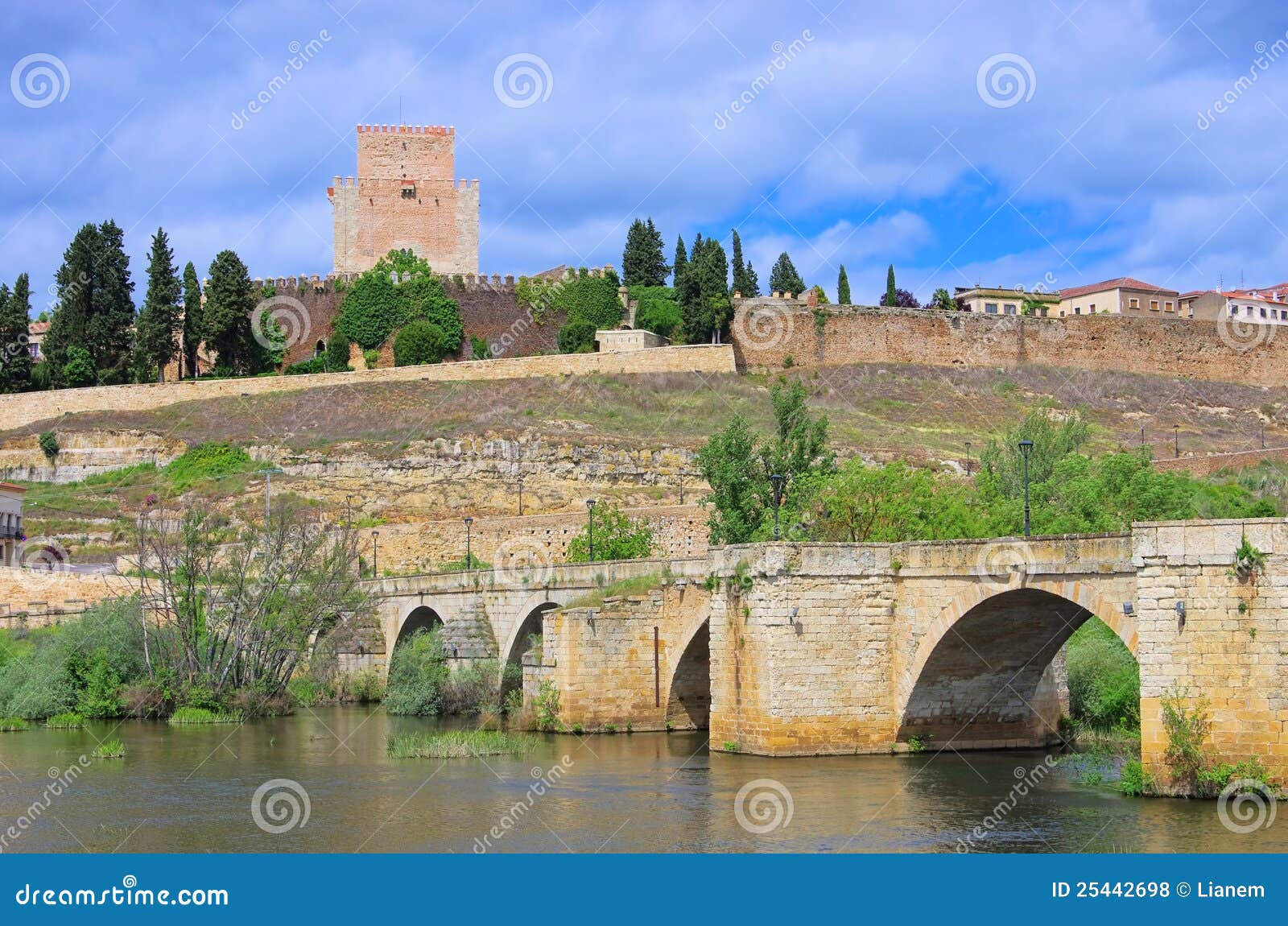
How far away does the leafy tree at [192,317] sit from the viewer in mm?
70062

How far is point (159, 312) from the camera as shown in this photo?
68.7m

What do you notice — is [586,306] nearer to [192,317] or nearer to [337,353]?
[337,353]

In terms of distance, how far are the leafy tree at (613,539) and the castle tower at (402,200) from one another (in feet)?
103

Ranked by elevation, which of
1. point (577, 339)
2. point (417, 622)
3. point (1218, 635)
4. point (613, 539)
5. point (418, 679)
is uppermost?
point (577, 339)

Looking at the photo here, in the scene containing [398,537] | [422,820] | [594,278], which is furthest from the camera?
[594,278]

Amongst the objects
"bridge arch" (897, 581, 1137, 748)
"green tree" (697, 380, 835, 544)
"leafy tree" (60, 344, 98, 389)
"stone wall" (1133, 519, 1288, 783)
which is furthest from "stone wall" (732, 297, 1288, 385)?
"stone wall" (1133, 519, 1288, 783)

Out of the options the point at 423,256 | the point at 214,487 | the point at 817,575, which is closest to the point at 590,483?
the point at 214,487

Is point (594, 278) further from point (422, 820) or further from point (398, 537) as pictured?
point (422, 820)

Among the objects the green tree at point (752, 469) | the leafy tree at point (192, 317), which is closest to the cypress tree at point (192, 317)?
the leafy tree at point (192, 317)

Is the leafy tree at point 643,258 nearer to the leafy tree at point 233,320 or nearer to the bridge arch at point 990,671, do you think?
the leafy tree at point 233,320

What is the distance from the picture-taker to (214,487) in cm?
5934

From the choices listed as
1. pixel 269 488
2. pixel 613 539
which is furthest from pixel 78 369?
pixel 613 539

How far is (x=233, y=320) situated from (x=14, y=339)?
10509 mm

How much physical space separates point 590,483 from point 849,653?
108 ft
